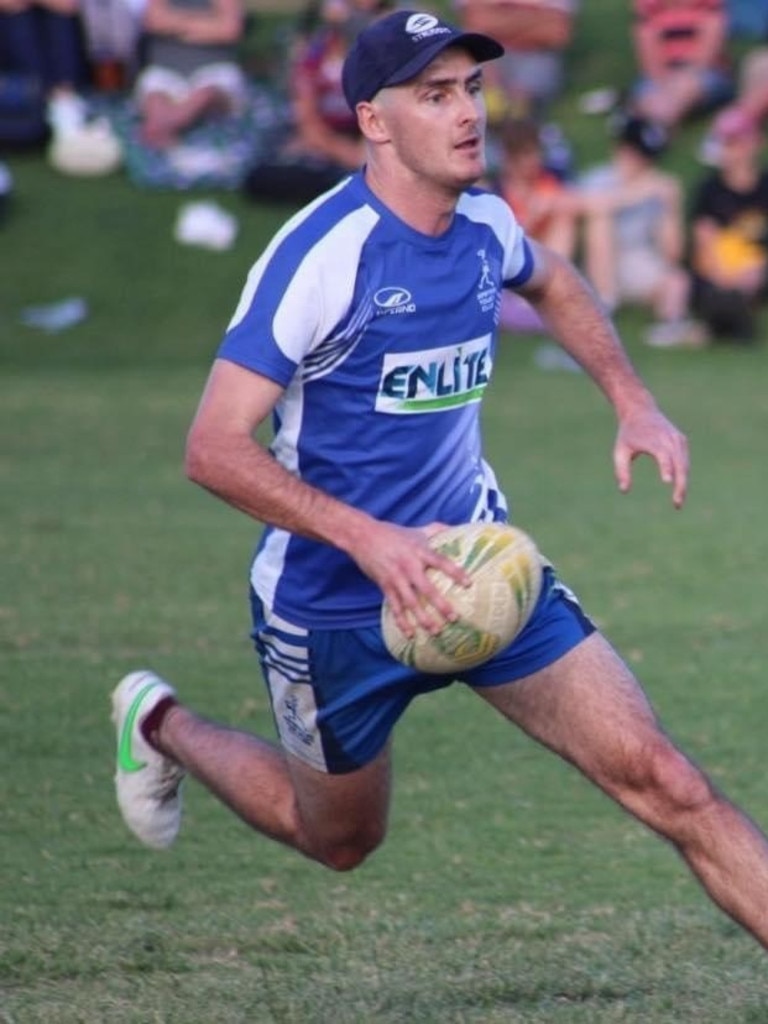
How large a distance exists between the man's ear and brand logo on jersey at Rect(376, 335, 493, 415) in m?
0.52

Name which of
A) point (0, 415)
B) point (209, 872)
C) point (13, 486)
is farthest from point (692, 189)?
point (209, 872)

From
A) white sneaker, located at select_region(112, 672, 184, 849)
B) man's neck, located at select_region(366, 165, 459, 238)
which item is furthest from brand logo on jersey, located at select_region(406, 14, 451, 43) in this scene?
white sneaker, located at select_region(112, 672, 184, 849)

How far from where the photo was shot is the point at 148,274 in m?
19.0

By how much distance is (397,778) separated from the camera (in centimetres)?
724

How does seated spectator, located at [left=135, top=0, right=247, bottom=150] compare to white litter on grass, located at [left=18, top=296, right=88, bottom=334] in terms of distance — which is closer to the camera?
white litter on grass, located at [left=18, top=296, right=88, bottom=334]

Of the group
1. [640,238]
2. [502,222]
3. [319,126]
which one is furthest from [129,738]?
[319,126]

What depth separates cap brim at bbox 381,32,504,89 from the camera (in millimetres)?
4926

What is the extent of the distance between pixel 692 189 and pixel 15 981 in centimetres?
1559

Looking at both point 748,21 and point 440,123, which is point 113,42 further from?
point 440,123

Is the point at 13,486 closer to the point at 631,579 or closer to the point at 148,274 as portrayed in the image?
the point at 631,579

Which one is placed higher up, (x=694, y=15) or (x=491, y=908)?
(x=491, y=908)

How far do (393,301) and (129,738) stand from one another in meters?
1.75

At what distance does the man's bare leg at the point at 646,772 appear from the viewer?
4.68 m

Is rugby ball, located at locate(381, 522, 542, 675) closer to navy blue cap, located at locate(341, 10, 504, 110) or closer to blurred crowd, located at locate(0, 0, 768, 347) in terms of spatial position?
navy blue cap, located at locate(341, 10, 504, 110)
